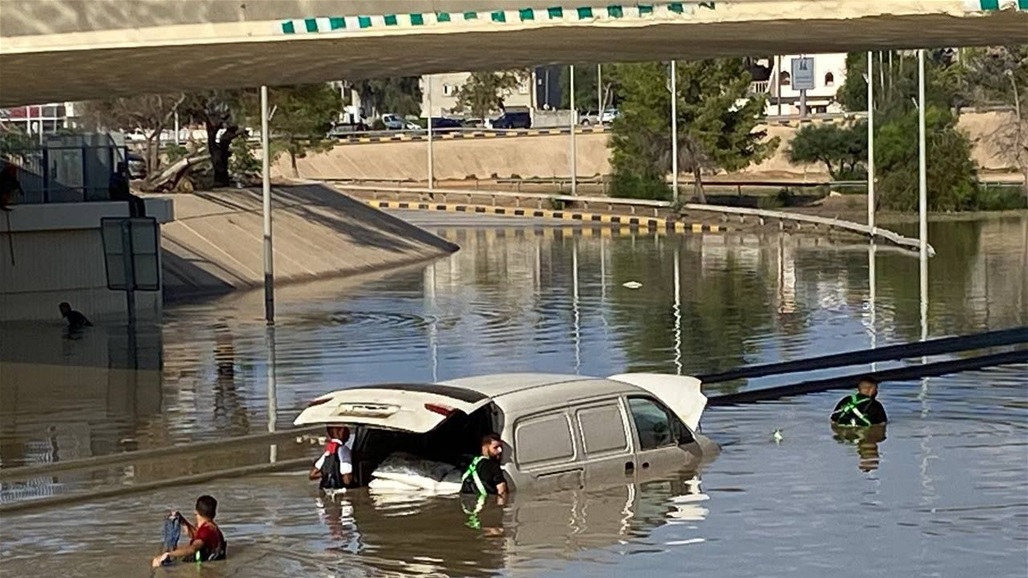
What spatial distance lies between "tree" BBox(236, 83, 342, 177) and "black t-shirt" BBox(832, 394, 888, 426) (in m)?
38.8

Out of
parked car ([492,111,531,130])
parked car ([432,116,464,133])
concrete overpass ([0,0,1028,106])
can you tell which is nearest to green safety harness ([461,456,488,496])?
concrete overpass ([0,0,1028,106])

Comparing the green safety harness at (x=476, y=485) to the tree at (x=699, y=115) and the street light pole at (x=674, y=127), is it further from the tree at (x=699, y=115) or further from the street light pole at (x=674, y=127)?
the tree at (x=699, y=115)

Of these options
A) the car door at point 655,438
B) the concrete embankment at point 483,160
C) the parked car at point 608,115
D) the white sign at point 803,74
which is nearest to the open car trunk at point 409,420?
the car door at point 655,438

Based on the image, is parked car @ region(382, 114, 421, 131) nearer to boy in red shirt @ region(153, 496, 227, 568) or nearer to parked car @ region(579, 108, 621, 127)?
parked car @ region(579, 108, 621, 127)

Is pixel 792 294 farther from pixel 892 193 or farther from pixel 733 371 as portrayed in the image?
pixel 892 193

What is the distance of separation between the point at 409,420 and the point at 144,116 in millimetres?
49194

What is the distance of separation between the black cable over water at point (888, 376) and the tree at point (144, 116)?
34735mm

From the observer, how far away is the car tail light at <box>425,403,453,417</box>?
723 inches

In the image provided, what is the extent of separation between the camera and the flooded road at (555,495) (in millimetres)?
17344

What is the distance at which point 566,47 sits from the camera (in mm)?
20078

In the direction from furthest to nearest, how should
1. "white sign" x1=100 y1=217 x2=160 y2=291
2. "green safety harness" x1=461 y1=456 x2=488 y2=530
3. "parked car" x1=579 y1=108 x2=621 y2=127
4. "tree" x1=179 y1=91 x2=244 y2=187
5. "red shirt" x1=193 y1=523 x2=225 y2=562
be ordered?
"parked car" x1=579 y1=108 x2=621 y2=127 → "tree" x1=179 y1=91 x2=244 y2=187 → "white sign" x1=100 y1=217 x2=160 y2=291 → "green safety harness" x1=461 y1=456 x2=488 y2=530 → "red shirt" x1=193 y1=523 x2=225 y2=562

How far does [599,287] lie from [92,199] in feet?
40.6

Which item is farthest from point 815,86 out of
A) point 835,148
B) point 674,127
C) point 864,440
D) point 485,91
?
point 864,440

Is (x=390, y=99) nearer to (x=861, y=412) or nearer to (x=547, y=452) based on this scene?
(x=861, y=412)
